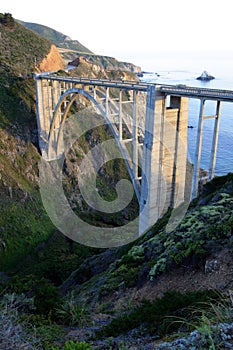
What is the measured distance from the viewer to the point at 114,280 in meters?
11.6

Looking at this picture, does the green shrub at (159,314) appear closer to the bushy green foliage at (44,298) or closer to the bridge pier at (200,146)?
the bushy green foliage at (44,298)

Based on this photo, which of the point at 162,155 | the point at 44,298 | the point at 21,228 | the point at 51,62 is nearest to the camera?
the point at 44,298

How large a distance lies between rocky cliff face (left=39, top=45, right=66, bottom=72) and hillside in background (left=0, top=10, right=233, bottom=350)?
16125 millimetres

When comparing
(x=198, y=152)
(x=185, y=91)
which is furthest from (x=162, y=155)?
(x=185, y=91)

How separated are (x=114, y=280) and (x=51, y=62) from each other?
45853mm

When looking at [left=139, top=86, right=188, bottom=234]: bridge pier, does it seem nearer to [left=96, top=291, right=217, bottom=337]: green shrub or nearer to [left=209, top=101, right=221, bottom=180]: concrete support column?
[left=209, top=101, right=221, bottom=180]: concrete support column

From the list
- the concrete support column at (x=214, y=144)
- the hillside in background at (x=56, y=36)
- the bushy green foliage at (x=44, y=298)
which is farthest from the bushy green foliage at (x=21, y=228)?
the hillside in background at (x=56, y=36)

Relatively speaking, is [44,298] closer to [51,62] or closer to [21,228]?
[21,228]

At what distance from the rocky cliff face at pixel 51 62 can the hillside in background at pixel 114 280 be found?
52.9 feet

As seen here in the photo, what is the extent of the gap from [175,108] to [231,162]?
2397 centimetres

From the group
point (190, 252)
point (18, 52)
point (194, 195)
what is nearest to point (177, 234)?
point (190, 252)

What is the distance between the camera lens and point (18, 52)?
4559 cm

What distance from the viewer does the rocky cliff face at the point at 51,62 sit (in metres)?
47.1

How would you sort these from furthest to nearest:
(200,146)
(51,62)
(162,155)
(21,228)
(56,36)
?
(56,36) < (51,62) < (21,228) < (162,155) < (200,146)
